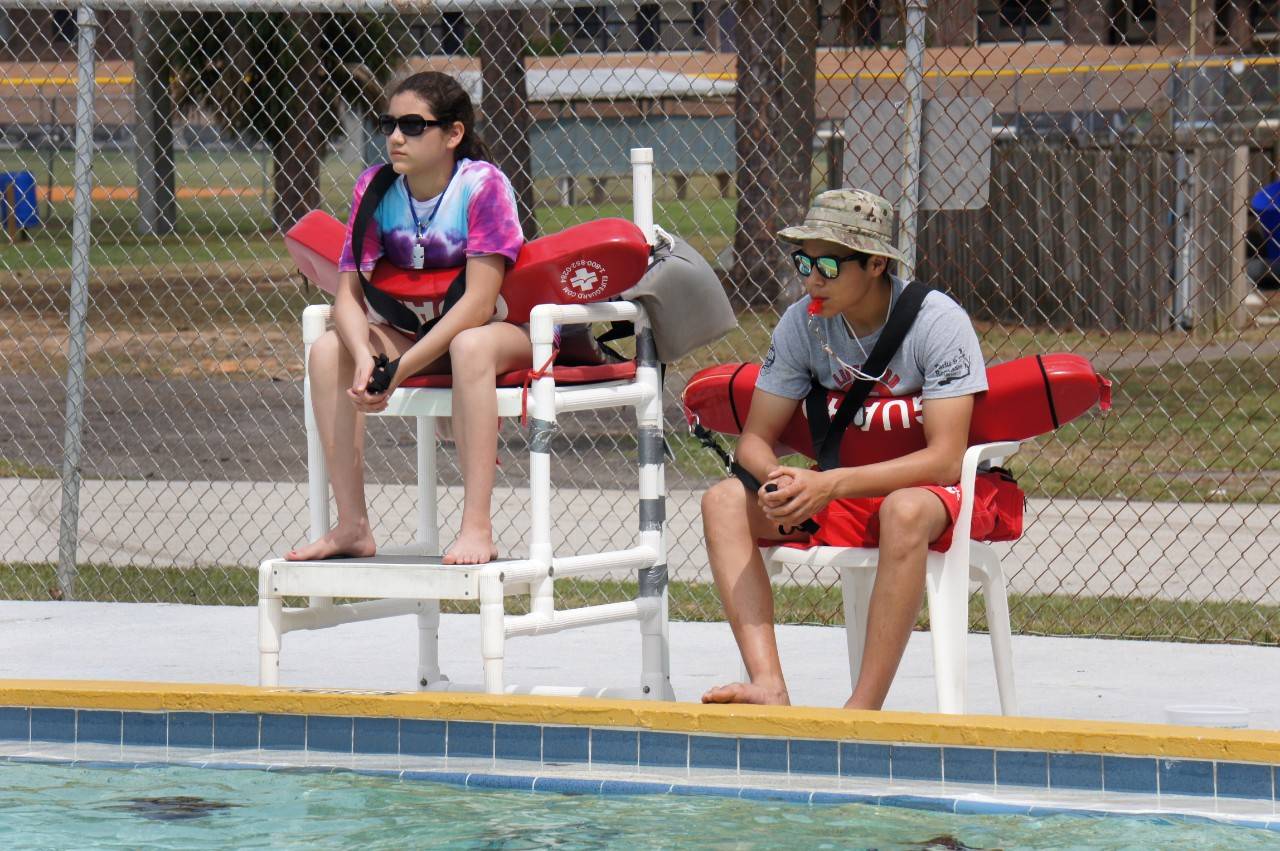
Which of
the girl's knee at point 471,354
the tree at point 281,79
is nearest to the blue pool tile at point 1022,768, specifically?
the girl's knee at point 471,354

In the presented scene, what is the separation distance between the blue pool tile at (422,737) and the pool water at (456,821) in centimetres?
11

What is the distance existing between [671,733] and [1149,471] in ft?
19.9

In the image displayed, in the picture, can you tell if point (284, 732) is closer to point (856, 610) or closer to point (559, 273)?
point (559, 273)

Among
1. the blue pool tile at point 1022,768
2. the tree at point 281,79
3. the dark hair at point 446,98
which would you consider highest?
the tree at point 281,79

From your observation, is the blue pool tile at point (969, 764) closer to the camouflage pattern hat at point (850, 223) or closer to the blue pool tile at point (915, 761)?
the blue pool tile at point (915, 761)

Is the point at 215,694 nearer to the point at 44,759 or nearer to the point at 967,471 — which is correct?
the point at 44,759

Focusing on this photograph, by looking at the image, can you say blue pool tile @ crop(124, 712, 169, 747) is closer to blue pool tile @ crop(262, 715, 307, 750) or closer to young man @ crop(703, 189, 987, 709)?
blue pool tile @ crop(262, 715, 307, 750)

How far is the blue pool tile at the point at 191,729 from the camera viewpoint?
14.9 feet

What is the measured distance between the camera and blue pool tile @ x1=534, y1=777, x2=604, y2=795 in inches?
165

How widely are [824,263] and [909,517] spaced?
642 millimetres

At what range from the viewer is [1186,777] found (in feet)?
12.7

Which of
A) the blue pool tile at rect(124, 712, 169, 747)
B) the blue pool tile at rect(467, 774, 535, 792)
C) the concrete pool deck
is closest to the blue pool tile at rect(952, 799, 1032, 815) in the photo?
the concrete pool deck

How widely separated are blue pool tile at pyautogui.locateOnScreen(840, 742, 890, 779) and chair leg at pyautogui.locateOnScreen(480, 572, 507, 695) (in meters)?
0.89

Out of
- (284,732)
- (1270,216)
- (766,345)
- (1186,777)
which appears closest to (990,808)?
(1186,777)
